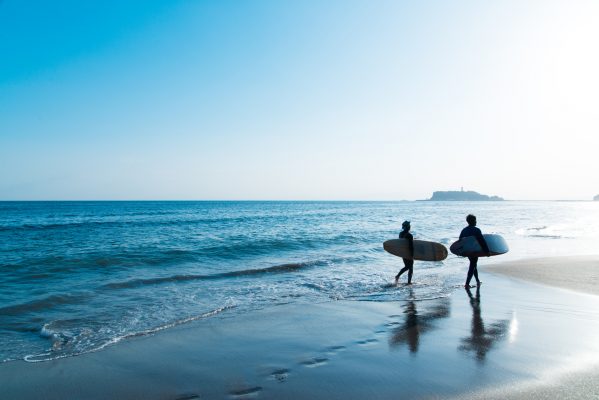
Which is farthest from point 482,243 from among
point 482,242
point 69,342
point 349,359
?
point 69,342

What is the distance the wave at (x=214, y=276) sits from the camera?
39.4 ft

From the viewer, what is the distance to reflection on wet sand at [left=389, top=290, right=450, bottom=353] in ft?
20.7

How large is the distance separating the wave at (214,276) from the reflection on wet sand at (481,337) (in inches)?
323

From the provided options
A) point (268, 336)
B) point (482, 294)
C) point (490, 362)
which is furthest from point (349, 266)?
point (490, 362)

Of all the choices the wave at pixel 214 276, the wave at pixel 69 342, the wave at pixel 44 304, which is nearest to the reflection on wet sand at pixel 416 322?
the wave at pixel 69 342

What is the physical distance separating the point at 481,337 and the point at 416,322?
1.30 m

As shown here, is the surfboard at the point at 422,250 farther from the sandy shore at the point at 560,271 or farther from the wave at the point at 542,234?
the wave at the point at 542,234

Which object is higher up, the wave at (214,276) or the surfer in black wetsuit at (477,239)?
the surfer in black wetsuit at (477,239)

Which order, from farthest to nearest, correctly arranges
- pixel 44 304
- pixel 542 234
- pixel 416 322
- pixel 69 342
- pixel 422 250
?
pixel 542 234 < pixel 422 250 < pixel 44 304 < pixel 416 322 < pixel 69 342

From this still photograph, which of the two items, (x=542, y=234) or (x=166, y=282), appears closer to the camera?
(x=166, y=282)

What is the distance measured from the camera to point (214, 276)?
540 inches

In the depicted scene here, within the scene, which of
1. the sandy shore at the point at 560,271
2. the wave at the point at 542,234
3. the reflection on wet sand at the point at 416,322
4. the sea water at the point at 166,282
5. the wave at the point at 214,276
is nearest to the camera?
the reflection on wet sand at the point at 416,322

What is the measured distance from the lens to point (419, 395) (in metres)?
4.34

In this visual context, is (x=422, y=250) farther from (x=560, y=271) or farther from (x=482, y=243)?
(x=560, y=271)
